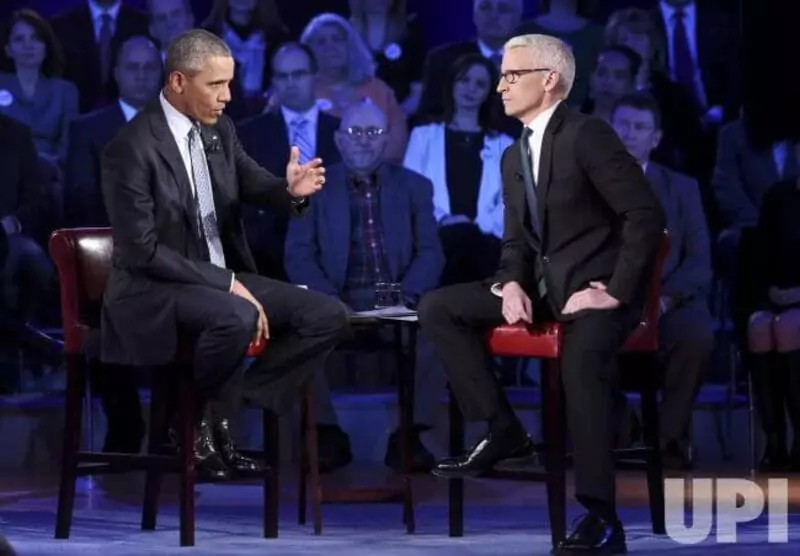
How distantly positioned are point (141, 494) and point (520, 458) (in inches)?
77.4

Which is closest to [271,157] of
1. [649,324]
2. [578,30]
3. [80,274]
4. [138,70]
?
[138,70]


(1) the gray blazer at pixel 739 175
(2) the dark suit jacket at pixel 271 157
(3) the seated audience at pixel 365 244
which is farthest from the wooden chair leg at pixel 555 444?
(1) the gray blazer at pixel 739 175

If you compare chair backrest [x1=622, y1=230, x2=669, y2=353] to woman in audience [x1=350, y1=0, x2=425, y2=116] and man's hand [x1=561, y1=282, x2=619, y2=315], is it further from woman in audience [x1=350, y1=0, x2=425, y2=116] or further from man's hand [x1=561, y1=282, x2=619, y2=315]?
woman in audience [x1=350, y1=0, x2=425, y2=116]

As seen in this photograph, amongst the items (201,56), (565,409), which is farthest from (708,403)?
(201,56)

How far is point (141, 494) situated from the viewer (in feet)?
21.2

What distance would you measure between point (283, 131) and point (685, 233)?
1.80m

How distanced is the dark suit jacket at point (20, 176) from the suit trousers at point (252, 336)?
88.9 inches

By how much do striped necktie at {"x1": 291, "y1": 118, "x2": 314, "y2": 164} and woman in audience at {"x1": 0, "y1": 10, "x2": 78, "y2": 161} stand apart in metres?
0.95

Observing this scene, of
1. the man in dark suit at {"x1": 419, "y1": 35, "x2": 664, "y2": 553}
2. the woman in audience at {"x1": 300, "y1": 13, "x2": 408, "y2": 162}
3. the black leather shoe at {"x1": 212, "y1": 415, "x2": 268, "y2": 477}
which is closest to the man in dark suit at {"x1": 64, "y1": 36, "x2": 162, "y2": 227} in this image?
the woman in audience at {"x1": 300, "y1": 13, "x2": 408, "y2": 162}

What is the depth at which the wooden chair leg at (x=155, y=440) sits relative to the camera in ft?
17.8

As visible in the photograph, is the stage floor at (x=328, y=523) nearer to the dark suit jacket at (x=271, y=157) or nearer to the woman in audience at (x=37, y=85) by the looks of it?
the dark suit jacket at (x=271, y=157)

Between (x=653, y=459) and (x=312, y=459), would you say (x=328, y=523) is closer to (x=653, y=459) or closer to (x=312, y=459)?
(x=312, y=459)

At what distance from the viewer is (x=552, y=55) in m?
5.05

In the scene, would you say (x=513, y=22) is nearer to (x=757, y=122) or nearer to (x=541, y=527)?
(x=757, y=122)
